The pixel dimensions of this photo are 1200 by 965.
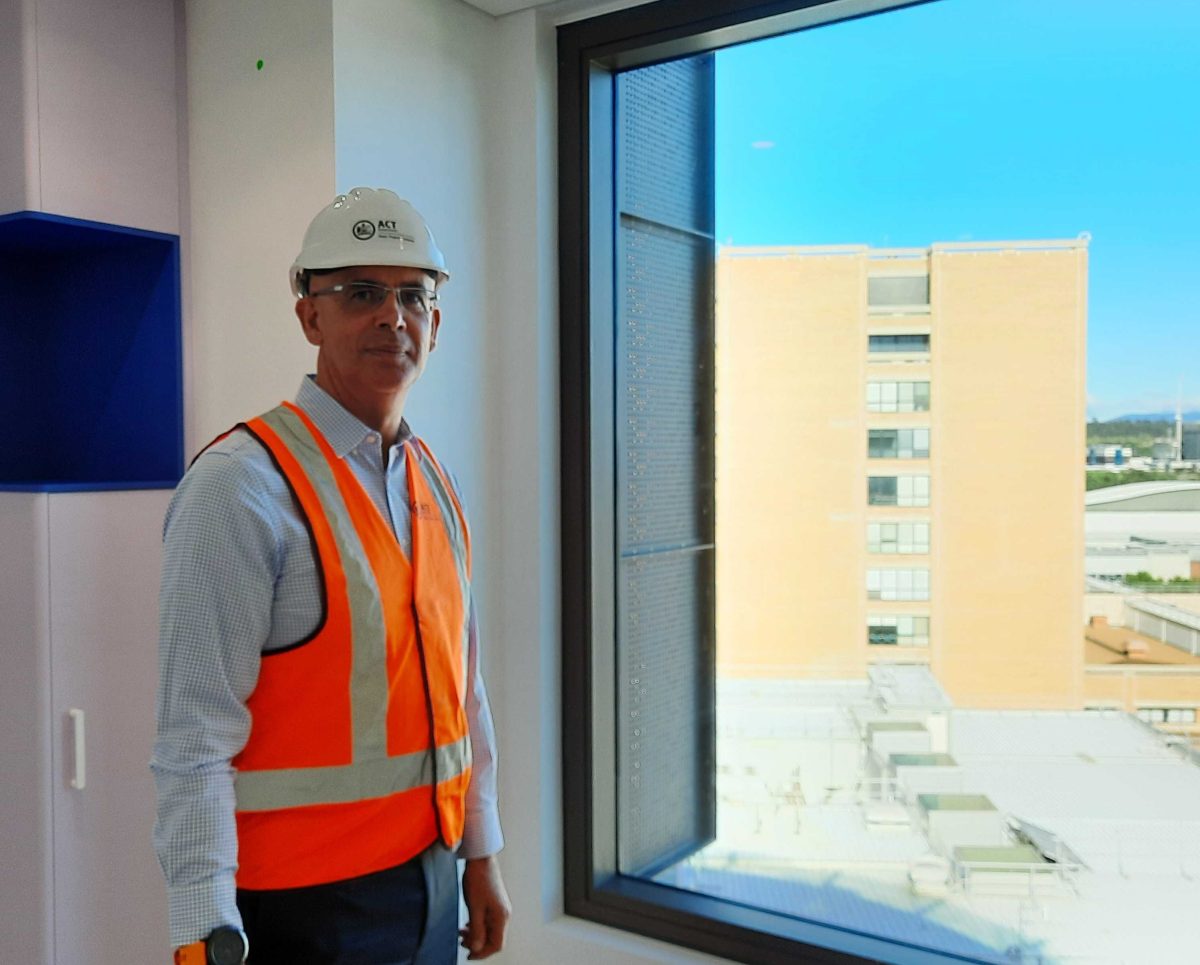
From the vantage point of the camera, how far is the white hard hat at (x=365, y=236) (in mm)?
1603

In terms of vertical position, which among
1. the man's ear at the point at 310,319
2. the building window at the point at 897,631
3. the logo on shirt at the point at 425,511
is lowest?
the building window at the point at 897,631

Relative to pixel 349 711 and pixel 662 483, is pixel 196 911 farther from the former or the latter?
pixel 662 483

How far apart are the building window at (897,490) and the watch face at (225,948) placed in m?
1.68

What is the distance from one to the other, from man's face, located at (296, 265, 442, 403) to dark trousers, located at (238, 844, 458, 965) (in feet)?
2.22

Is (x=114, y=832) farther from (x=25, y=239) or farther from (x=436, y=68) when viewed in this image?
(x=436, y=68)

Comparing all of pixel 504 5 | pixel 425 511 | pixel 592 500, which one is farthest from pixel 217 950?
pixel 504 5

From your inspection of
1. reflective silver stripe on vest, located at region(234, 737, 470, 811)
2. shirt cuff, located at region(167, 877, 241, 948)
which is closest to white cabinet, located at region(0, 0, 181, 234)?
reflective silver stripe on vest, located at region(234, 737, 470, 811)

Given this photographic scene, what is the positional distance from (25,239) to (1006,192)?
2.12 metres

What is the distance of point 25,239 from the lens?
2506 millimetres

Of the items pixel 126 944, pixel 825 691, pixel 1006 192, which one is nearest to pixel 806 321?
pixel 1006 192

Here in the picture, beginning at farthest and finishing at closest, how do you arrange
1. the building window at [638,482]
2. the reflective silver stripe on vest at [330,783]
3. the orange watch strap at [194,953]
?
the building window at [638,482] → the reflective silver stripe on vest at [330,783] → the orange watch strap at [194,953]

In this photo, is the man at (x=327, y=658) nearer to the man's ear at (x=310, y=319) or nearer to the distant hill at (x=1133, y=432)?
the man's ear at (x=310, y=319)

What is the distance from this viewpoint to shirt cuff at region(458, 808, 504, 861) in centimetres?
183

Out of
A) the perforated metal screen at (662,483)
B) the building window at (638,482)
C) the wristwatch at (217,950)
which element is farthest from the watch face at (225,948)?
the perforated metal screen at (662,483)
